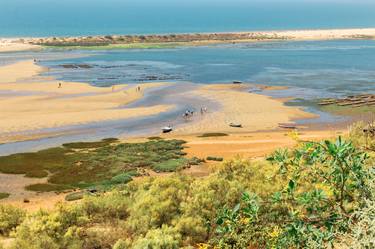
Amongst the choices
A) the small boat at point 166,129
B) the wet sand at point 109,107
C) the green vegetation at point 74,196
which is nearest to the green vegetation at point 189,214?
the green vegetation at point 74,196

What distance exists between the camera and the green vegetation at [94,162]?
1320 inches

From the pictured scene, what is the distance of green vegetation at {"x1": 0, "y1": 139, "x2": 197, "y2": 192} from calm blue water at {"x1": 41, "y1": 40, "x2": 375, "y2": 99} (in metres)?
33.0

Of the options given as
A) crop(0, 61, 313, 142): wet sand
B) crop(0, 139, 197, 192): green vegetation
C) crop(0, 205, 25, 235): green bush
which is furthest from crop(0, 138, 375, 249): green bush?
crop(0, 61, 313, 142): wet sand

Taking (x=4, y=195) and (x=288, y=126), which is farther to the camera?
(x=288, y=126)

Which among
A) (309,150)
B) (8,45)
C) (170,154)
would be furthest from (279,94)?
(8,45)

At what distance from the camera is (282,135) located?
1789 inches

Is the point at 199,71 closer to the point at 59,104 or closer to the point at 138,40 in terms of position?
the point at 59,104

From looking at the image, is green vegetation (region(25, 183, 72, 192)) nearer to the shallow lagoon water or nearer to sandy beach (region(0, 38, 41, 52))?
the shallow lagoon water

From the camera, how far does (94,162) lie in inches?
1492

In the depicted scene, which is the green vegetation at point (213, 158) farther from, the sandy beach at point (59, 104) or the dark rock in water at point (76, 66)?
the dark rock in water at point (76, 66)

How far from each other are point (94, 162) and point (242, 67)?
213 feet

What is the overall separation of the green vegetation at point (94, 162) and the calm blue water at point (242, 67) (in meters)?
33.0

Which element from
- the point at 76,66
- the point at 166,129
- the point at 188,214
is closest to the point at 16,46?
the point at 76,66

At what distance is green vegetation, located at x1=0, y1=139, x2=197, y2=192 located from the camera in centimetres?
3353
